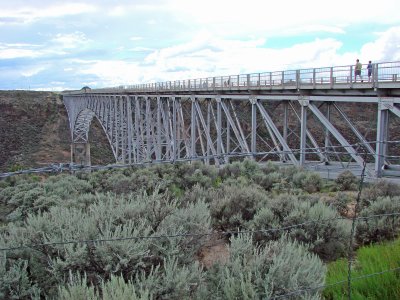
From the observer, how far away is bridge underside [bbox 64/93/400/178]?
12.4 meters

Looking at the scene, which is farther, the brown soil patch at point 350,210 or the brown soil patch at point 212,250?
the brown soil patch at point 350,210

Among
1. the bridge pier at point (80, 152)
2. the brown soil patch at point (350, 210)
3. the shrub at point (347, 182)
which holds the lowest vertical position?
the bridge pier at point (80, 152)

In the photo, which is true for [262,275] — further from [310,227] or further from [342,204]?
[342,204]

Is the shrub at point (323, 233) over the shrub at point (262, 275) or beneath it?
beneath

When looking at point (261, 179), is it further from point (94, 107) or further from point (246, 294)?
point (94, 107)

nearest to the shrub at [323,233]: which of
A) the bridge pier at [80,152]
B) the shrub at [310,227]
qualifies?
the shrub at [310,227]

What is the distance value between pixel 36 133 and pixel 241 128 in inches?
2199

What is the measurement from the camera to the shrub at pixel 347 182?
12535 millimetres

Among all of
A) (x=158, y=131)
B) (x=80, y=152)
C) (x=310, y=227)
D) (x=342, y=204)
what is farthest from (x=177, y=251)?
(x=80, y=152)

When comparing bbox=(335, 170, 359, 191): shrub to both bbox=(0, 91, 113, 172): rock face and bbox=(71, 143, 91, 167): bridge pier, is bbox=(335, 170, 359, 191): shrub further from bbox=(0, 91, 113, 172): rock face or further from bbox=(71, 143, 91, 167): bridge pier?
bbox=(0, 91, 113, 172): rock face

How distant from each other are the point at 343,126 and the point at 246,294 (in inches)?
1910

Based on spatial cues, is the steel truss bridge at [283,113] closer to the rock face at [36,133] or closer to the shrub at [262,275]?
the shrub at [262,275]

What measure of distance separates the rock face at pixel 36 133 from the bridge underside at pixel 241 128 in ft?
22.3

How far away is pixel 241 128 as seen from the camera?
776 inches
